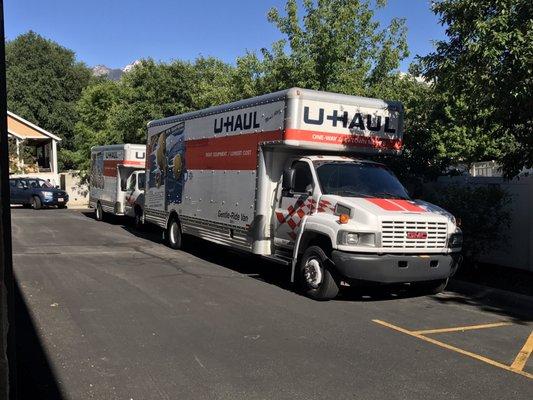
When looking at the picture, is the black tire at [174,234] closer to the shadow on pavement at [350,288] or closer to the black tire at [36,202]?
the shadow on pavement at [350,288]

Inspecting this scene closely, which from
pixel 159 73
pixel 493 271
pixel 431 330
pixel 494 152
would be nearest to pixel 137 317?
pixel 431 330

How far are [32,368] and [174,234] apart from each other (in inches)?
347

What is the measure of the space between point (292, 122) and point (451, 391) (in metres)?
5.36

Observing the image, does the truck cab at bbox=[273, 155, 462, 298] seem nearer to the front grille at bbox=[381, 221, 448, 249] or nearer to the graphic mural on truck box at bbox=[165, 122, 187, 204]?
the front grille at bbox=[381, 221, 448, 249]

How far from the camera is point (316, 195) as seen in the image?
8656 millimetres

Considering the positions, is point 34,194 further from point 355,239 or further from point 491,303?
point 491,303

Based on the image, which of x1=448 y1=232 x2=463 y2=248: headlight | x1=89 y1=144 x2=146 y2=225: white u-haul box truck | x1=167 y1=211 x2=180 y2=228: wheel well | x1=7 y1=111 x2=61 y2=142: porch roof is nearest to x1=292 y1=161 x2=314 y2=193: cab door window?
x1=448 y1=232 x2=463 y2=248: headlight

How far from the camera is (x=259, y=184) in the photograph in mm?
9727

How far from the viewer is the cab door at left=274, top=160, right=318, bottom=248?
8812mm

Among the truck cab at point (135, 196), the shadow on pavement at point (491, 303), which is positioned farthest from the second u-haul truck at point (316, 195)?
the truck cab at point (135, 196)

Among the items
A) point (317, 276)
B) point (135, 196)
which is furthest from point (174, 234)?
point (317, 276)

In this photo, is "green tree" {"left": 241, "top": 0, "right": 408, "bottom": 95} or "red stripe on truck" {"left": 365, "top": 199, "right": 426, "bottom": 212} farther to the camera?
"green tree" {"left": 241, "top": 0, "right": 408, "bottom": 95}

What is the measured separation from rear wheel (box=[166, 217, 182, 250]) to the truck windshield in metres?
5.58

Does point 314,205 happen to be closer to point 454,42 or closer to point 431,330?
point 431,330
